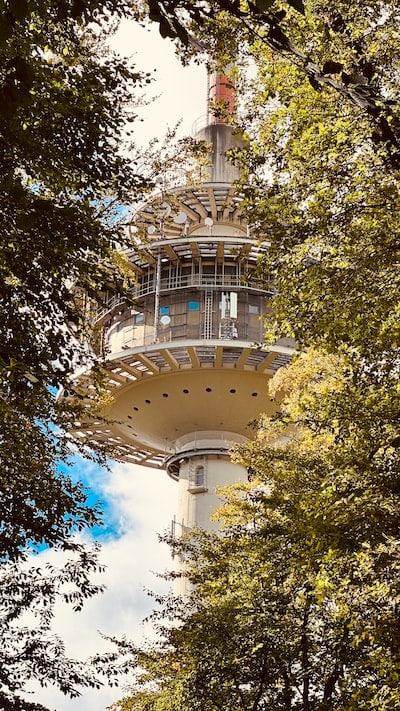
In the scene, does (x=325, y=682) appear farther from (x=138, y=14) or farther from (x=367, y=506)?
(x=138, y=14)

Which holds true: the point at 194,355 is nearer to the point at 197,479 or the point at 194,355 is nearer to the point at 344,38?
the point at 197,479

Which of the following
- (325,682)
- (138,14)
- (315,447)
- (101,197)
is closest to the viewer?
(138,14)

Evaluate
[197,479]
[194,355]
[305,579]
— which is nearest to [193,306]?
[194,355]

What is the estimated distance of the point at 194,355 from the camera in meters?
24.7

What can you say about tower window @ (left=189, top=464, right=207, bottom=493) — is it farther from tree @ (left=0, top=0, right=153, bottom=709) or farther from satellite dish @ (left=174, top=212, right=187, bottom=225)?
tree @ (left=0, top=0, right=153, bottom=709)

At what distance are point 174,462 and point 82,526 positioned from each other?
68.3 feet

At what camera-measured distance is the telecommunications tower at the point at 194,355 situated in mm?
24922

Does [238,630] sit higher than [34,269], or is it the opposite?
[34,269]

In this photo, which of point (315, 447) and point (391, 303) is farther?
point (315, 447)

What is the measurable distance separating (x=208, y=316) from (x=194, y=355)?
5.76ft

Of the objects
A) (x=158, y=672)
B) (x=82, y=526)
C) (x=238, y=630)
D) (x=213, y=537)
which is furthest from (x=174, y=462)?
(x=82, y=526)

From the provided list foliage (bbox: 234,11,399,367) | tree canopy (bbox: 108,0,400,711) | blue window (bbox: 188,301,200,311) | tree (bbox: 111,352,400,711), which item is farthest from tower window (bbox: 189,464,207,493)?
foliage (bbox: 234,11,399,367)

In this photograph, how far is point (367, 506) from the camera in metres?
5.39

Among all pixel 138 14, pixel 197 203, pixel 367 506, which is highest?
pixel 197 203
